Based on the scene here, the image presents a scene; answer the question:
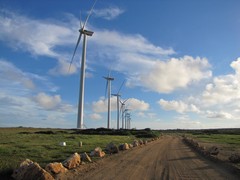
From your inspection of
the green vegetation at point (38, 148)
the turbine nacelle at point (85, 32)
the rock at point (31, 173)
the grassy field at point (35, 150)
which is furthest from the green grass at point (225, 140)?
the rock at point (31, 173)

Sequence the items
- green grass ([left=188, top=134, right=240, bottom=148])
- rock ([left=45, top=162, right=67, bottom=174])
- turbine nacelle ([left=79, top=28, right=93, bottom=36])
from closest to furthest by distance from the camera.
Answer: rock ([left=45, top=162, right=67, bottom=174]), green grass ([left=188, top=134, right=240, bottom=148]), turbine nacelle ([left=79, top=28, right=93, bottom=36])

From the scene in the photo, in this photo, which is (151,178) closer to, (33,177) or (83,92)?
(33,177)

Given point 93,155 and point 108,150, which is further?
point 108,150

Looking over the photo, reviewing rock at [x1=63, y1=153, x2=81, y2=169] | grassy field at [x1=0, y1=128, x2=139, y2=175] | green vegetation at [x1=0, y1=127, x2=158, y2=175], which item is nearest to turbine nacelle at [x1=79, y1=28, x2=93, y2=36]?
green vegetation at [x1=0, y1=127, x2=158, y2=175]

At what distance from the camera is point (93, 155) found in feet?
104

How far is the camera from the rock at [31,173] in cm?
1678

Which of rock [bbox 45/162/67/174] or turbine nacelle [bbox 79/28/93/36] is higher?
turbine nacelle [bbox 79/28/93/36]

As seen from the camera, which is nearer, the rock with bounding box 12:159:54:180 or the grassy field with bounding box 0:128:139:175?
the rock with bounding box 12:159:54:180

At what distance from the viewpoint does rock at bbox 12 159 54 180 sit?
1678 centimetres

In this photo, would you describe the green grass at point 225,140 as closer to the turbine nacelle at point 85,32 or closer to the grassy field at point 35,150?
the grassy field at point 35,150

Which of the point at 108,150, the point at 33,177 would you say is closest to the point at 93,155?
the point at 108,150

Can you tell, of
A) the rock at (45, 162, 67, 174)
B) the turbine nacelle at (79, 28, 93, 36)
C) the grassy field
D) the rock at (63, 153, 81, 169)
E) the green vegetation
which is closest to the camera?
the rock at (45, 162, 67, 174)

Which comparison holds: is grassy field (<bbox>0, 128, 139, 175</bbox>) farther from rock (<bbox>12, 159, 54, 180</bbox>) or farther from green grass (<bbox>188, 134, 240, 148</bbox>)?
green grass (<bbox>188, 134, 240, 148</bbox>)

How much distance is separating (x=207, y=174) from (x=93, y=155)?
43.1ft
